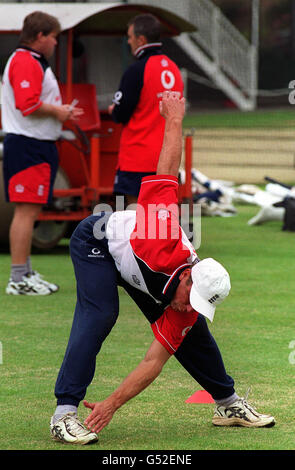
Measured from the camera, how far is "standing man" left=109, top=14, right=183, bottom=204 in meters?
7.88

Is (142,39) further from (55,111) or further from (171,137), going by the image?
(171,137)

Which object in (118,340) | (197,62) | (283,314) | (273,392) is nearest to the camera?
(273,392)

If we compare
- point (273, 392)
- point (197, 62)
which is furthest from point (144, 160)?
point (197, 62)

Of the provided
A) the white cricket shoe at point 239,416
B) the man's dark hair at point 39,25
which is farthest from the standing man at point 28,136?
the white cricket shoe at point 239,416

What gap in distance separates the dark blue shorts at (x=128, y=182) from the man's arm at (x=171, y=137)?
2944 millimetres

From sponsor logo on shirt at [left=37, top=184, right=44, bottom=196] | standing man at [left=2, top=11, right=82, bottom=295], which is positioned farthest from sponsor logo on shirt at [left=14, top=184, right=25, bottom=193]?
sponsor logo on shirt at [left=37, top=184, right=44, bottom=196]

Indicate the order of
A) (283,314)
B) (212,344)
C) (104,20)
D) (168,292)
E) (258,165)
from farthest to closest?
(258,165) < (104,20) < (283,314) < (212,344) < (168,292)

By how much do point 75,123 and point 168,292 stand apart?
5.79m

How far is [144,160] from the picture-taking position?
7934mm

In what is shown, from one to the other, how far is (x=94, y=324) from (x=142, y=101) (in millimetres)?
3560

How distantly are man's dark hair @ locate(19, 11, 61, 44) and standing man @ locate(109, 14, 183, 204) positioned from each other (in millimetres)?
585

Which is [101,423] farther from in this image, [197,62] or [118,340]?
[197,62]

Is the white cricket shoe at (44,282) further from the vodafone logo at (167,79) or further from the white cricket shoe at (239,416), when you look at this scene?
the white cricket shoe at (239,416)

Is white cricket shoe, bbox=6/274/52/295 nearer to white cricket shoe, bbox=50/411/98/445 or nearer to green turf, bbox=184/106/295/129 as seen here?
white cricket shoe, bbox=50/411/98/445
